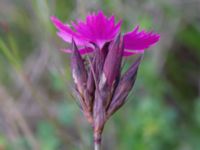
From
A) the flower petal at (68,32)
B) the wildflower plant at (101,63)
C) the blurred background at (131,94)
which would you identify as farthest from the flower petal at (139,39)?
the blurred background at (131,94)

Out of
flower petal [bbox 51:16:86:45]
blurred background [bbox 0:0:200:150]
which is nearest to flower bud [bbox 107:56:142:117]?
flower petal [bbox 51:16:86:45]

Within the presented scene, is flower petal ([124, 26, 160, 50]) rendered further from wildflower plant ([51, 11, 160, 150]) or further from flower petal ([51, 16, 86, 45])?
flower petal ([51, 16, 86, 45])

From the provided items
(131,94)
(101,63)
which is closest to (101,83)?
(101,63)

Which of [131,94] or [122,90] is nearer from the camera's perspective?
[122,90]

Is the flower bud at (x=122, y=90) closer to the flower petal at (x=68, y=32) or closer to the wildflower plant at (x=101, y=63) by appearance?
the wildflower plant at (x=101, y=63)

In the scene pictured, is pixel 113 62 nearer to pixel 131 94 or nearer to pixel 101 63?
pixel 101 63
